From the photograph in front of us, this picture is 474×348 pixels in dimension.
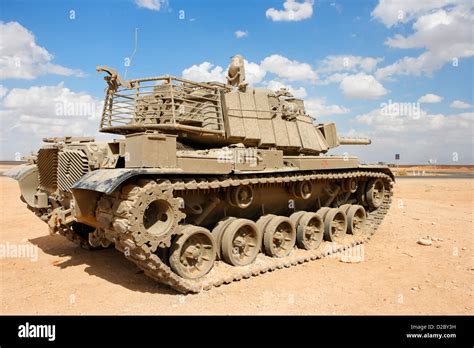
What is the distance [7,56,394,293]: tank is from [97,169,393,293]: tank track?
27 mm

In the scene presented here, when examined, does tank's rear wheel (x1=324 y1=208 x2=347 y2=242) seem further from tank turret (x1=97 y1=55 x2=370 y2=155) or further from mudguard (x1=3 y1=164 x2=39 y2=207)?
mudguard (x1=3 y1=164 x2=39 y2=207)

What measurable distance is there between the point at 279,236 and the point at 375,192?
490 cm

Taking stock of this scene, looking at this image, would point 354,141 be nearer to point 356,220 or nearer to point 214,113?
point 356,220

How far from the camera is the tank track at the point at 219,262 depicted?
21.0 feet

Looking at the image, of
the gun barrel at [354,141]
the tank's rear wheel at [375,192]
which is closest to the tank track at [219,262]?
the tank's rear wheel at [375,192]

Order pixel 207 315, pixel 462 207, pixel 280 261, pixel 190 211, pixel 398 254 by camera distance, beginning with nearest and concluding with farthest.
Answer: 1. pixel 207 315
2. pixel 190 211
3. pixel 280 261
4. pixel 398 254
5. pixel 462 207

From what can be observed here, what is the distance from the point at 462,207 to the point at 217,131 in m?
16.0

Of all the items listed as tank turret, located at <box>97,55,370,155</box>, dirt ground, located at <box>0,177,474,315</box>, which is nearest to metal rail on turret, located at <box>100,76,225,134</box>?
Answer: tank turret, located at <box>97,55,370,155</box>

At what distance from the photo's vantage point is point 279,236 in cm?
942

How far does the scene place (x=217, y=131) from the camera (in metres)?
8.52

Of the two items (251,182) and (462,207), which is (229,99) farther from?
(462,207)

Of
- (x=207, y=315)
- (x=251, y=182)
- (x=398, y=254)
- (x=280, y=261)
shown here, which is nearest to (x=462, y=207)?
(x=398, y=254)

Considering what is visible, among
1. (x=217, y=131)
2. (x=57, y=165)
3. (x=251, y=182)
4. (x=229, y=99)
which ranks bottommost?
(x=251, y=182)

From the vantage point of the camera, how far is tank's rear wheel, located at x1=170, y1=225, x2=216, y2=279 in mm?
7148
